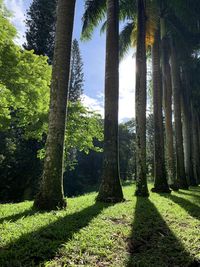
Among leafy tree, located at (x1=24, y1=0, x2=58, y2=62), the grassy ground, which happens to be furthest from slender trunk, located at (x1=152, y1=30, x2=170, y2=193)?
leafy tree, located at (x1=24, y1=0, x2=58, y2=62)

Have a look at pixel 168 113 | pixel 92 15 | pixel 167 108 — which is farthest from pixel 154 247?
pixel 167 108


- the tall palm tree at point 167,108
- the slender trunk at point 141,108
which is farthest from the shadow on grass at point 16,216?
the tall palm tree at point 167,108

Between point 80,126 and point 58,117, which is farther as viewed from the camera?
point 80,126

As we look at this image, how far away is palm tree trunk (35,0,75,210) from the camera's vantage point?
26.4 ft

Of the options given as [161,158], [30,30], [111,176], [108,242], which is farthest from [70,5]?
[30,30]

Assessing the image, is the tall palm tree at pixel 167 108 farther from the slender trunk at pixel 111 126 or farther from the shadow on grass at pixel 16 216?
the shadow on grass at pixel 16 216

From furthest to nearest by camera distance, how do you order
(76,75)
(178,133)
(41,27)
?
(76,75), (41,27), (178,133)

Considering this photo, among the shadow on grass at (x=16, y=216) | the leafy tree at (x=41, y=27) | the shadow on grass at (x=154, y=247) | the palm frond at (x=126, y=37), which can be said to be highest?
the leafy tree at (x=41, y=27)

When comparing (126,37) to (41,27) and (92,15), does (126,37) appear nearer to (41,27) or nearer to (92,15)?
(92,15)

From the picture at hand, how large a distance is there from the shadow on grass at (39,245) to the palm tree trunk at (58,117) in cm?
174

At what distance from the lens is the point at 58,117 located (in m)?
8.48

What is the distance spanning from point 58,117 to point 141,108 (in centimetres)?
610

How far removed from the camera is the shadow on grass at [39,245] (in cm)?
407

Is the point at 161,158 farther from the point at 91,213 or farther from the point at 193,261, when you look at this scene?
the point at 193,261
